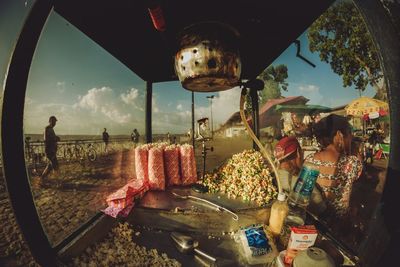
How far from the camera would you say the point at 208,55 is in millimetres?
1503

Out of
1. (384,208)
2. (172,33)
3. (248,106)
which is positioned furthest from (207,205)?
(248,106)

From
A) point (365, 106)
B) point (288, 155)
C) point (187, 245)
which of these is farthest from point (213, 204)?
point (365, 106)

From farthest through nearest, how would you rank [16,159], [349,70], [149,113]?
1. [349,70]
2. [149,113]
3. [16,159]

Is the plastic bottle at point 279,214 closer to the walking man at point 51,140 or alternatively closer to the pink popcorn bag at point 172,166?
the pink popcorn bag at point 172,166

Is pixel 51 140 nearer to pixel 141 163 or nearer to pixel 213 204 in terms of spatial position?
pixel 141 163

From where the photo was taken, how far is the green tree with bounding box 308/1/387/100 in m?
13.4

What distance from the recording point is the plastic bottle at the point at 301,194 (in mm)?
1749

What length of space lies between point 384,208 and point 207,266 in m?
1.19

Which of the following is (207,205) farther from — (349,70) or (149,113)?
(349,70)

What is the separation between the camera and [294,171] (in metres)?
3.38

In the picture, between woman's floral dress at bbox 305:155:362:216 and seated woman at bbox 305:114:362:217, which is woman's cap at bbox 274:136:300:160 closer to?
seated woman at bbox 305:114:362:217

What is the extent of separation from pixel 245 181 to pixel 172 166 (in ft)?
3.33

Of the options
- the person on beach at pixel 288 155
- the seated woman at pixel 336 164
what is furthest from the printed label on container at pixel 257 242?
the person on beach at pixel 288 155

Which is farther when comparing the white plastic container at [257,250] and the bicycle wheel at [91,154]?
the bicycle wheel at [91,154]
